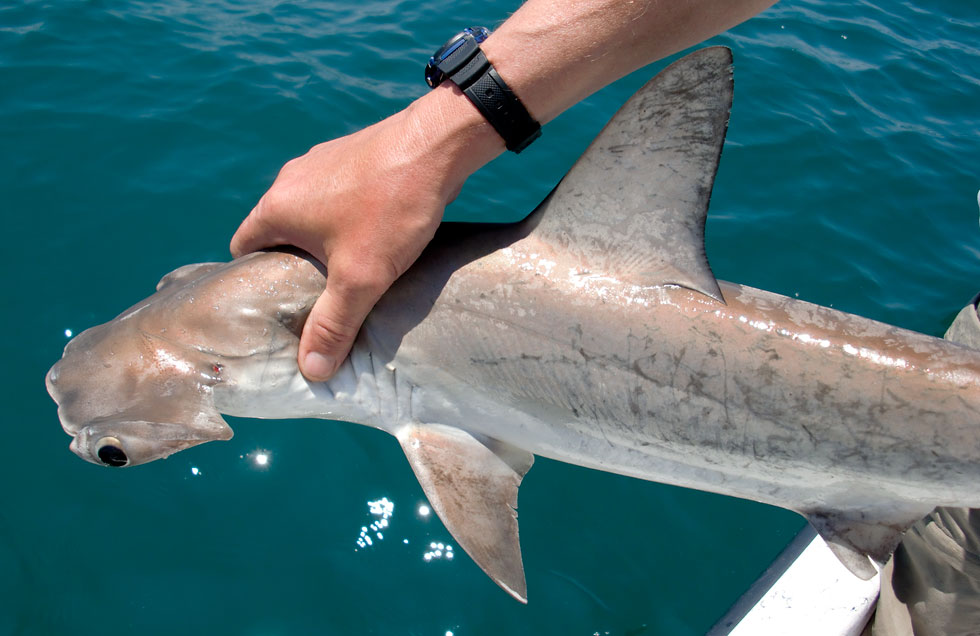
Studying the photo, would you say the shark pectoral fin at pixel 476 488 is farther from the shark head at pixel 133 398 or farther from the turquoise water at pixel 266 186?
the turquoise water at pixel 266 186

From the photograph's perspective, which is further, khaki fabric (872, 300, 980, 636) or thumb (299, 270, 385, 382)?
khaki fabric (872, 300, 980, 636)

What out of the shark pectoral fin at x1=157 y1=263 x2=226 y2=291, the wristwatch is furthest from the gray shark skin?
the wristwatch

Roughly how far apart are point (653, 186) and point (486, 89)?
583mm

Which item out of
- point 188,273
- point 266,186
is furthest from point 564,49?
point 266,186

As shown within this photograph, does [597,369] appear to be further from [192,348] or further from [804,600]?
[804,600]

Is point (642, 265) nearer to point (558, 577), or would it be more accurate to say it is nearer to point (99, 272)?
point (558, 577)

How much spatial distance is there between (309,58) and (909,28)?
27.8 ft

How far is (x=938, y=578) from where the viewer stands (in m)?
2.84

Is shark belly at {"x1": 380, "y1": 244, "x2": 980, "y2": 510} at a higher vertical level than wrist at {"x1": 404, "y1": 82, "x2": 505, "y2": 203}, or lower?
lower

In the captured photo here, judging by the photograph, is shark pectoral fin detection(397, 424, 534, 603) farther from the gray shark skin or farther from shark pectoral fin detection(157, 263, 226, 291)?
shark pectoral fin detection(157, 263, 226, 291)

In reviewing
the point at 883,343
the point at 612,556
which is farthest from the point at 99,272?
the point at 883,343

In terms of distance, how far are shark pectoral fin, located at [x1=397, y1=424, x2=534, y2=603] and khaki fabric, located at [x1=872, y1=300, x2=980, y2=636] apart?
187 centimetres

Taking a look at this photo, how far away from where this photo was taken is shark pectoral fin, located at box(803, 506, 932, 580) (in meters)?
2.23

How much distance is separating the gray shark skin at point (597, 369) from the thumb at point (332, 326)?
84 millimetres
